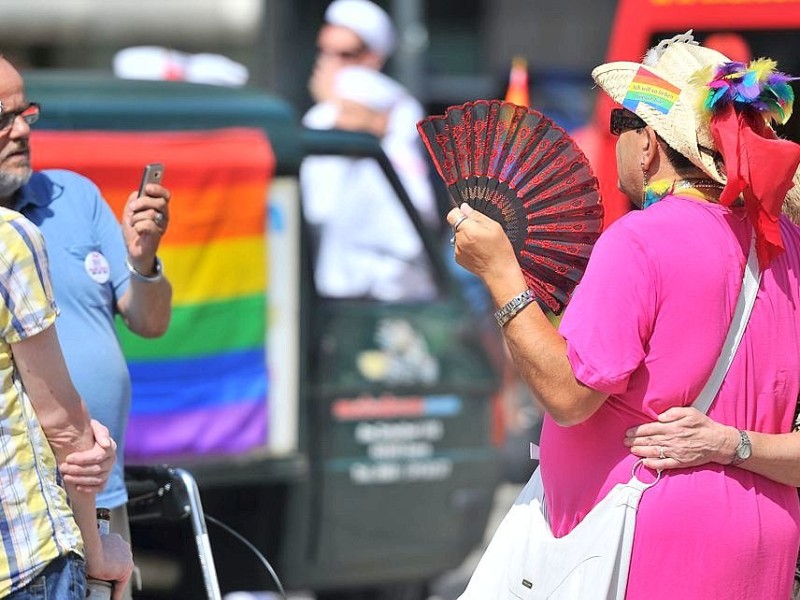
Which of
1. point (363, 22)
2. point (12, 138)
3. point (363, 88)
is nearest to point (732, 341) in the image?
point (12, 138)

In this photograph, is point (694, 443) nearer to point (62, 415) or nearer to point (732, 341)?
point (732, 341)

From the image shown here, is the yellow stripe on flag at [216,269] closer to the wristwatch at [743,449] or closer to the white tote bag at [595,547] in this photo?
the white tote bag at [595,547]

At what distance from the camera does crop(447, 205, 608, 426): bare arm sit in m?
2.65

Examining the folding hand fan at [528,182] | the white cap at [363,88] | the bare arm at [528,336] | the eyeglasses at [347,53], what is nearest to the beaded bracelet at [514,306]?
the bare arm at [528,336]

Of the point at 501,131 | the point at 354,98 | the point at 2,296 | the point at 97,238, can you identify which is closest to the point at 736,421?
the point at 501,131

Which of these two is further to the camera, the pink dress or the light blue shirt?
the light blue shirt

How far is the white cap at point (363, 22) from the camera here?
1002cm

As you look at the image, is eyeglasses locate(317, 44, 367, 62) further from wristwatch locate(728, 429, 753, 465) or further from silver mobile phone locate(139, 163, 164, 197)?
wristwatch locate(728, 429, 753, 465)

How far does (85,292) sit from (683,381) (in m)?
1.42

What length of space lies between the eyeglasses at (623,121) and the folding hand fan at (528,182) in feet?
0.28

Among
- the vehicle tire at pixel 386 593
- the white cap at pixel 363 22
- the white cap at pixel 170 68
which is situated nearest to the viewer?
the vehicle tire at pixel 386 593

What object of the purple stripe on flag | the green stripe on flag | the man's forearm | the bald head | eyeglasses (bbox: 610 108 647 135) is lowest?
the purple stripe on flag

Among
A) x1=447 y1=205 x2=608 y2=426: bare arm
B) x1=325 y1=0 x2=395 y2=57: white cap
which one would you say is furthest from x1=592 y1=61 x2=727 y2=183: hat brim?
x1=325 y1=0 x2=395 y2=57: white cap

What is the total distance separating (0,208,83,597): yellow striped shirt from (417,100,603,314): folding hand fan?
0.83 metres
